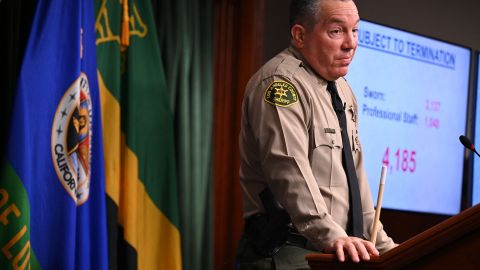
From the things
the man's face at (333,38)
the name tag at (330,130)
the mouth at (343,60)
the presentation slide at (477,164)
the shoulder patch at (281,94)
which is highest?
the man's face at (333,38)

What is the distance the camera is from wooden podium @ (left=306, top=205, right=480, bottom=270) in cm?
164

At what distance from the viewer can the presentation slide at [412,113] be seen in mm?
4270

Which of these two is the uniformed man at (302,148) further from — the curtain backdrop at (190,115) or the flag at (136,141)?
the curtain backdrop at (190,115)

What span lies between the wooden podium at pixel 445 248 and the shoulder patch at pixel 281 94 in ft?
2.33

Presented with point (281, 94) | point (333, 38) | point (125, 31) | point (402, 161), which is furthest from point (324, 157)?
point (402, 161)

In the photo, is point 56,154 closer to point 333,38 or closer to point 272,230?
point 272,230

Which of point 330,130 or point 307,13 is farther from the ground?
point 307,13

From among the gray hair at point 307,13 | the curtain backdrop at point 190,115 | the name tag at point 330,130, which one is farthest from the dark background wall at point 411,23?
the name tag at point 330,130

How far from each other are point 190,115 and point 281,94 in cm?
149

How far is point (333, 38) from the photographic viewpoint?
2475mm

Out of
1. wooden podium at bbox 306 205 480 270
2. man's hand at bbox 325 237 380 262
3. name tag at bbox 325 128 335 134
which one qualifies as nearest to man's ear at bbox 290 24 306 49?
name tag at bbox 325 128 335 134

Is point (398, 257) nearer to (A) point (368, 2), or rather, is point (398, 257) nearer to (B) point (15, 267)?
(B) point (15, 267)

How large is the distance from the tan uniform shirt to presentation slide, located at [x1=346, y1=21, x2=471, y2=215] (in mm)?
1740

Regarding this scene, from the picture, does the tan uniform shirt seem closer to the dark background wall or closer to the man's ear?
the man's ear
